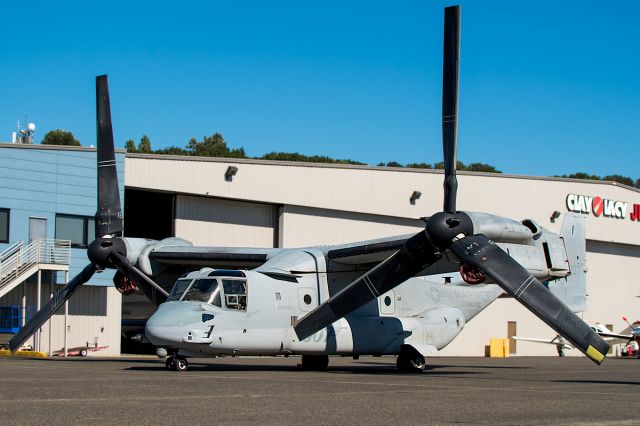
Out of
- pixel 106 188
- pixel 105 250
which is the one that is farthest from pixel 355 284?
pixel 106 188

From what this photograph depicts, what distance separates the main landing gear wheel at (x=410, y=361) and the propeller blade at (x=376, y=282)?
3588mm

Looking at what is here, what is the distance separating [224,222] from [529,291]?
82.8ft

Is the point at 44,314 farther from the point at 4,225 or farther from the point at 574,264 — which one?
the point at 574,264

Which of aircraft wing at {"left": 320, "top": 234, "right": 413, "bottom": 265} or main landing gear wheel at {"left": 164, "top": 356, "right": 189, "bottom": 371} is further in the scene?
aircraft wing at {"left": 320, "top": 234, "right": 413, "bottom": 265}

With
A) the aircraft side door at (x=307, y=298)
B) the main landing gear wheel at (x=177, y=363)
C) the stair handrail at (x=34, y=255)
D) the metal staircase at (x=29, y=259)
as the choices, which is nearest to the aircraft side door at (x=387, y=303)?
the aircraft side door at (x=307, y=298)

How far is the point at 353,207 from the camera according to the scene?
4588cm

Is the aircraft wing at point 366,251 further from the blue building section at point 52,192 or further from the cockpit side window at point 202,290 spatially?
the blue building section at point 52,192

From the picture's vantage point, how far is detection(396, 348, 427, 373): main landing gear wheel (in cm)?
2398

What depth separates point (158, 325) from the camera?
1945cm

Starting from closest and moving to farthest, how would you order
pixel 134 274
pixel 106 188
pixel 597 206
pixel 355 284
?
pixel 355 284, pixel 134 274, pixel 106 188, pixel 597 206

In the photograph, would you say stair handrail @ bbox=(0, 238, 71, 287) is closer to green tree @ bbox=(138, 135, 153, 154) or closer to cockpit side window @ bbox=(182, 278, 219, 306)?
cockpit side window @ bbox=(182, 278, 219, 306)

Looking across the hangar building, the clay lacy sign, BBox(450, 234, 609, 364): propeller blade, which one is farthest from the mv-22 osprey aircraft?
the clay lacy sign

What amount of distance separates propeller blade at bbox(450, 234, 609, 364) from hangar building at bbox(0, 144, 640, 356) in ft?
74.4

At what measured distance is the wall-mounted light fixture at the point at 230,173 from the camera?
135 feet
